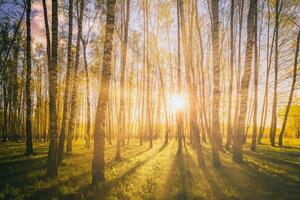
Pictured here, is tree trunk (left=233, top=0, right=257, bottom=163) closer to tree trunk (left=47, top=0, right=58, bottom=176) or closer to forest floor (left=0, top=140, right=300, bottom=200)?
forest floor (left=0, top=140, right=300, bottom=200)

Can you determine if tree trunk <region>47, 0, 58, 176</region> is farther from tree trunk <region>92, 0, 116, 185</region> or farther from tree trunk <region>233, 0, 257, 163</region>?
tree trunk <region>233, 0, 257, 163</region>

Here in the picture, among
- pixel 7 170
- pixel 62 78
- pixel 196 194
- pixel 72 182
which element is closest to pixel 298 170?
pixel 196 194

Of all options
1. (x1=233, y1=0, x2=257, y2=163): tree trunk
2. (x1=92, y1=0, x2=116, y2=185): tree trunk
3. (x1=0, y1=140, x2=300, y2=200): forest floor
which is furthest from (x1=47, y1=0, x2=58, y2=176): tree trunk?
(x1=233, y1=0, x2=257, y2=163): tree trunk

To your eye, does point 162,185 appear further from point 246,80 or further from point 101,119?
point 246,80

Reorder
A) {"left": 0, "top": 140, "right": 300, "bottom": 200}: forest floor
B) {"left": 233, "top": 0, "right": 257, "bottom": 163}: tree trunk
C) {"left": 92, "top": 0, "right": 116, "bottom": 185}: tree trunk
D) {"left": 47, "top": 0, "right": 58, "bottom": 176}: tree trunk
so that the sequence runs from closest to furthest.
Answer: {"left": 0, "top": 140, "right": 300, "bottom": 200}: forest floor
{"left": 92, "top": 0, "right": 116, "bottom": 185}: tree trunk
{"left": 47, "top": 0, "right": 58, "bottom": 176}: tree trunk
{"left": 233, "top": 0, "right": 257, "bottom": 163}: tree trunk

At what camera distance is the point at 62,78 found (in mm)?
32688

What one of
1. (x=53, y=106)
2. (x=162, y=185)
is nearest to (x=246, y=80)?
(x=162, y=185)

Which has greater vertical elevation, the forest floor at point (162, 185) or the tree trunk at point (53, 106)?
the tree trunk at point (53, 106)

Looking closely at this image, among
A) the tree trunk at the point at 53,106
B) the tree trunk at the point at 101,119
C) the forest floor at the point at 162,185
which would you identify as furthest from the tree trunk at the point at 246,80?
the tree trunk at the point at 53,106

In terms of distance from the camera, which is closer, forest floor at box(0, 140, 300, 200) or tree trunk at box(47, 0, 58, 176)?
forest floor at box(0, 140, 300, 200)

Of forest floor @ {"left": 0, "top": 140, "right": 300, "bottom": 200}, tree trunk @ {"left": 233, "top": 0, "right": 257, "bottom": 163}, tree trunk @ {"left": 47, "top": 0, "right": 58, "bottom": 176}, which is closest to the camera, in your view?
forest floor @ {"left": 0, "top": 140, "right": 300, "bottom": 200}

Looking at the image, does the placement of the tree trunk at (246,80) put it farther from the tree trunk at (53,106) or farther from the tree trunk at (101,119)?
the tree trunk at (53,106)

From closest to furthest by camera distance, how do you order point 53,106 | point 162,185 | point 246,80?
point 162,185, point 53,106, point 246,80

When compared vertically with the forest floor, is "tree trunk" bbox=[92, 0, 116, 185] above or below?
above
